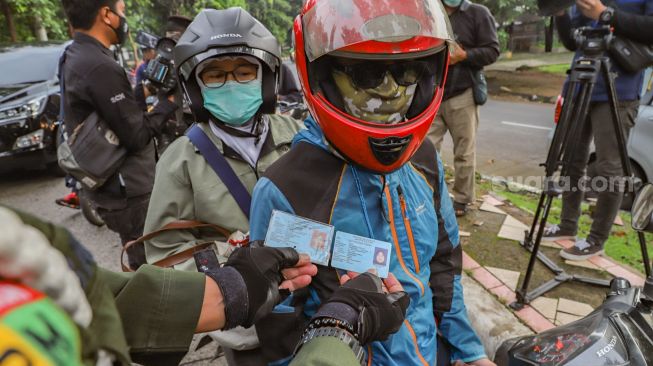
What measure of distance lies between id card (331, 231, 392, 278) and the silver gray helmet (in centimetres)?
105

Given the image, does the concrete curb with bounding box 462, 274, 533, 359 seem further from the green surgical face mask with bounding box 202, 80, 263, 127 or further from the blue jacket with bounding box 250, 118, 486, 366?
the green surgical face mask with bounding box 202, 80, 263, 127

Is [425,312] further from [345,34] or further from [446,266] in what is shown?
[345,34]

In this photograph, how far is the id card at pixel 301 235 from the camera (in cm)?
132

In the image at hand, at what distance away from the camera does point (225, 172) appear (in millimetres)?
1894

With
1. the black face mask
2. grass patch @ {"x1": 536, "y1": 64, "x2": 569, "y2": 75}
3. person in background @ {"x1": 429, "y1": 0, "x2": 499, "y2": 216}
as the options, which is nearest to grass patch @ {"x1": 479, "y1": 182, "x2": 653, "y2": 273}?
person in background @ {"x1": 429, "y1": 0, "x2": 499, "y2": 216}

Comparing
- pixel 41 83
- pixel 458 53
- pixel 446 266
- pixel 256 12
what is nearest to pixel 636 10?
pixel 458 53

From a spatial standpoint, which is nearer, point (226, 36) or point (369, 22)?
point (369, 22)

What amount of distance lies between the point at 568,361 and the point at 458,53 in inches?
119

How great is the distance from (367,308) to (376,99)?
0.66 metres

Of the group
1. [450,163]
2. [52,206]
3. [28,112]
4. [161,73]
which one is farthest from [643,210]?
[28,112]

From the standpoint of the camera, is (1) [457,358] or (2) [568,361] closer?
(2) [568,361]

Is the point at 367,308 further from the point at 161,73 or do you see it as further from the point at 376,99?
the point at 161,73

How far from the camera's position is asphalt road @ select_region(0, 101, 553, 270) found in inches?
175

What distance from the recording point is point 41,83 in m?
6.27
